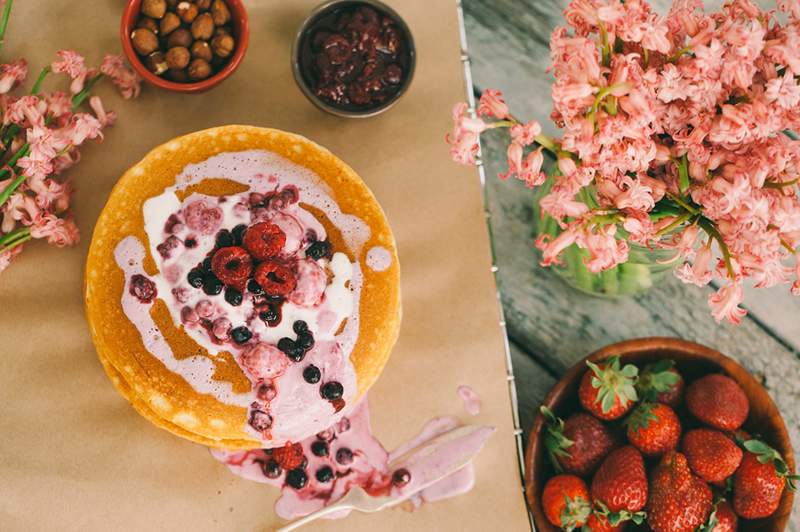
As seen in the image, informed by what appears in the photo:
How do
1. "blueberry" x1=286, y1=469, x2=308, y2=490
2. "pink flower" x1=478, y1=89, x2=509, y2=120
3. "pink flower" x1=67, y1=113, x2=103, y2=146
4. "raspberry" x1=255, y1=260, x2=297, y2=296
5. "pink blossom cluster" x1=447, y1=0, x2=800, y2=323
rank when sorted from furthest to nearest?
"blueberry" x1=286, y1=469, x2=308, y2=490 → "pink flower" x1=67, y1=113, x2=103, y2=146 → "raspberry" x1=255, y1=260, x2=297, y2=296 → "pink flower" x1=478, y1=89, x2=509, y2=120 → "pink blossom cluster" x1=447, y1=0, x2=800, y2=323

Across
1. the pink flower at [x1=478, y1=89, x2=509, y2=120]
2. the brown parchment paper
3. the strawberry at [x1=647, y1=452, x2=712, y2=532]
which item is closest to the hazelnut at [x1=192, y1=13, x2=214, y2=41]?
the brown parchment paper

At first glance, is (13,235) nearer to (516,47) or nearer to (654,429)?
(516,47)

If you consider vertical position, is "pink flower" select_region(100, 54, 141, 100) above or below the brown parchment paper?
above

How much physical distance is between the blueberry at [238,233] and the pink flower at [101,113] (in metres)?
0.43

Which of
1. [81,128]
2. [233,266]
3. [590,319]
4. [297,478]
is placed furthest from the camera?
[590,319]

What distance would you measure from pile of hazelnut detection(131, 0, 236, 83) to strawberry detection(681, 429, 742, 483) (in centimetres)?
123

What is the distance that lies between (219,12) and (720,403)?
4.20ft

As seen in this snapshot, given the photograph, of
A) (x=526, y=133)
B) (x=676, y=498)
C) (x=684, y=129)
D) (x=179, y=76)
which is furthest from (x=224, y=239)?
(x=676, y=498)

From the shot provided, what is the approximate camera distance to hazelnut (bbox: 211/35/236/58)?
147cm

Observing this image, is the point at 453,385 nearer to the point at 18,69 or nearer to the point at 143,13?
the point at 143,13

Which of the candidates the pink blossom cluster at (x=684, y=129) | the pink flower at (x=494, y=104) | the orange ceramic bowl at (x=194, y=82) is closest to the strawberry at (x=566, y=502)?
the pink blossom cluster at (x=684, y=129)

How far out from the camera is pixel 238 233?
133cm

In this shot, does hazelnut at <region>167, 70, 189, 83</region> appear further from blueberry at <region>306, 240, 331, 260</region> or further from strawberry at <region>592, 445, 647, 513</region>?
strawberry at <region>592, 445, 647, 513</region>

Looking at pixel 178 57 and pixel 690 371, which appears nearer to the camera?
pixel 178 57
